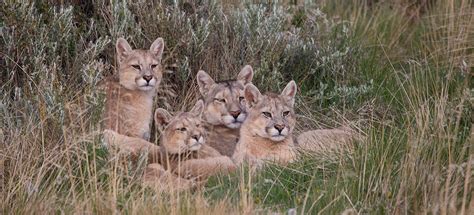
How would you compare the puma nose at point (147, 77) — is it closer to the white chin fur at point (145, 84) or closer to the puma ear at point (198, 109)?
the white chin fur at point (145, 84)

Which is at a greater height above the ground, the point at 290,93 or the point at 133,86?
the point at 290,93

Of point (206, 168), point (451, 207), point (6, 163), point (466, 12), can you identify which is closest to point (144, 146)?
point (206, 168)

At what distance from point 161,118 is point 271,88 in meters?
1.64

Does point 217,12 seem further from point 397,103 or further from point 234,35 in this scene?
point 397,103

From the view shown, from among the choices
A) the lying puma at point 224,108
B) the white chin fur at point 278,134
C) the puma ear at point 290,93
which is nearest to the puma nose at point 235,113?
the lying puma at point 224,108

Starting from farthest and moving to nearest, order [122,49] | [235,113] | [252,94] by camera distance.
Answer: [122,49] → [235,113] → [252,94]

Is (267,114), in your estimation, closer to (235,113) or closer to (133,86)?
(235,113)

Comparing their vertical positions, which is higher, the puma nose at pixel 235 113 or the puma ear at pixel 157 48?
the puma ear at pixel 157 48

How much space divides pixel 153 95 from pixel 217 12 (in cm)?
131

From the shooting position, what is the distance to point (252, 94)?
10273 mm

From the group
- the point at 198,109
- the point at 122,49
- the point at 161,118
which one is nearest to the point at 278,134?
the point at 198,109

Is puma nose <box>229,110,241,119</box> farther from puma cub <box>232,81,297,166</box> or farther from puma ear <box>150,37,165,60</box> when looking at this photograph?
puma ear <box>150,37,165,60</box>

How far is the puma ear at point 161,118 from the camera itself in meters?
9.97

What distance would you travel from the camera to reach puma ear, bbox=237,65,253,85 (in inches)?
427
